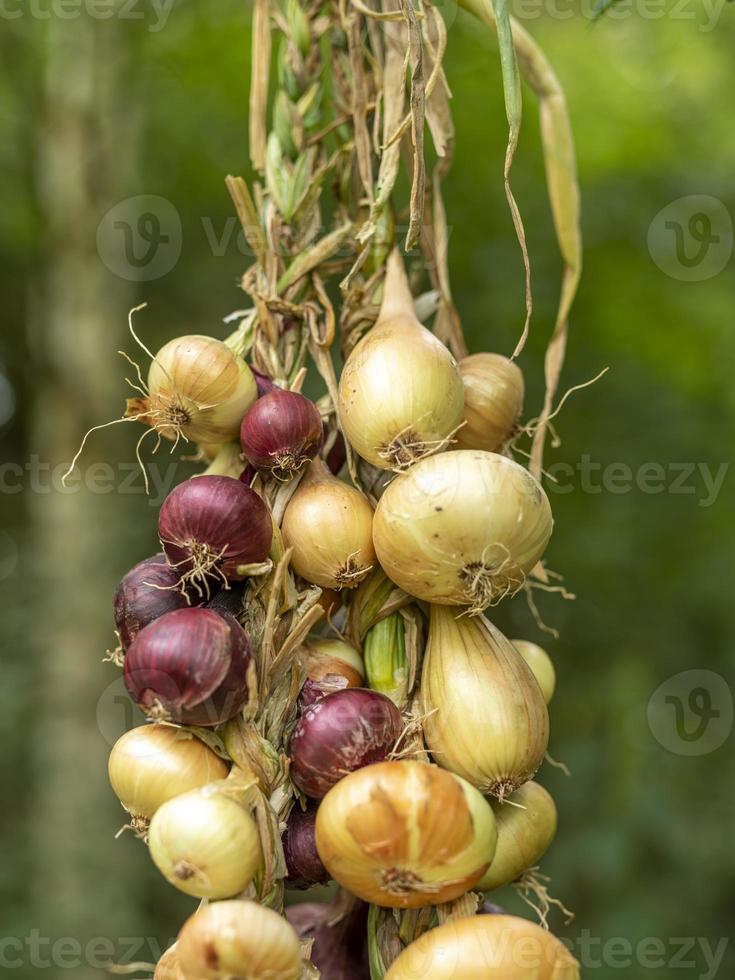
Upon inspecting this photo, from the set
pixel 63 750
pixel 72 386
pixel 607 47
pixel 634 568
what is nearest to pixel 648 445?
pixel 634 568

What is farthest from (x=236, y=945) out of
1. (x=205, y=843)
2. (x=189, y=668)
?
(x=189, y=668)

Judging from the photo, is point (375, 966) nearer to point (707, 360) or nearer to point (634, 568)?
point (634, 568)

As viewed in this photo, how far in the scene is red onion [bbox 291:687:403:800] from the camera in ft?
1.84

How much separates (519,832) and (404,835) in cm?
15

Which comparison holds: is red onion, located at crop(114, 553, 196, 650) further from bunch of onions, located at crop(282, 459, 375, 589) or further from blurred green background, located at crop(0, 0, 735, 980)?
blurred green background, located at crop(0, 0, 735, 980)

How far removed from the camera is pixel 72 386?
2297 mm

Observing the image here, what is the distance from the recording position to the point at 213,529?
578 mm

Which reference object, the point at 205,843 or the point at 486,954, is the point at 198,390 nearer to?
the point at 205,843

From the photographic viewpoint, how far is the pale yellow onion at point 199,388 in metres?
0.64

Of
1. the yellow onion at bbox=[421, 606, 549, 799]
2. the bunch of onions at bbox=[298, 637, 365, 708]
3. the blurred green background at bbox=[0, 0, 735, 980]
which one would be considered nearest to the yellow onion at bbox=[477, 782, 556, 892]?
the yellow onion at bbox=[421, 606, 549, 799]

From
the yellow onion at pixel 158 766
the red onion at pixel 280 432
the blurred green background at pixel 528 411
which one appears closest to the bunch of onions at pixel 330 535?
the red onion at pixel 280 432

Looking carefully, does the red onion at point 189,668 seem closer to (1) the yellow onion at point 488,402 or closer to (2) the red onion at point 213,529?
(2) the red onion at point 213,529

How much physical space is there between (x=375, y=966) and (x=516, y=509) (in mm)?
336

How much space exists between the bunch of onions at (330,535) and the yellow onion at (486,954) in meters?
0.24
